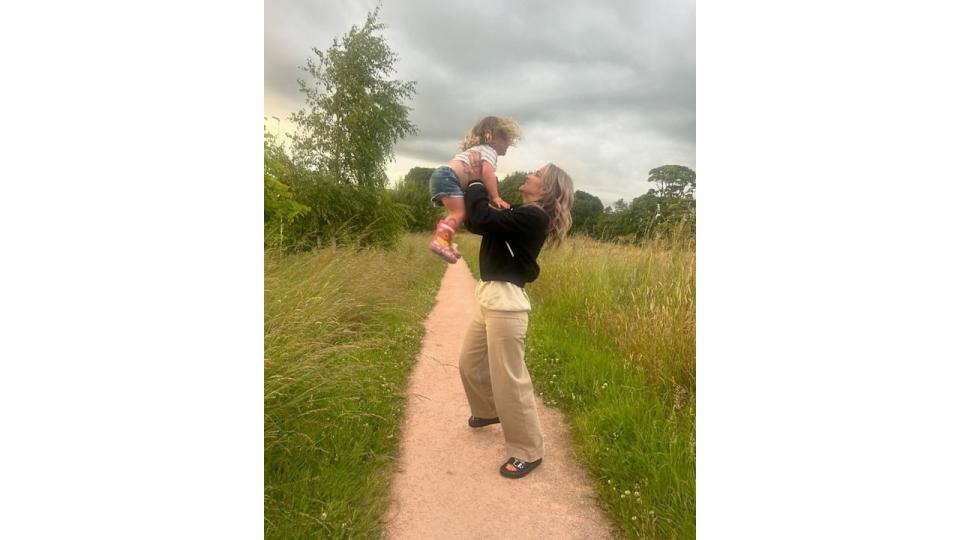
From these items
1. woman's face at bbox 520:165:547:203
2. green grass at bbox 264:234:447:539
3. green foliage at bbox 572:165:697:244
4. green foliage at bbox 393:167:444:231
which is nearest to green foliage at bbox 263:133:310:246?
green grass at bbox 264:234:447:539

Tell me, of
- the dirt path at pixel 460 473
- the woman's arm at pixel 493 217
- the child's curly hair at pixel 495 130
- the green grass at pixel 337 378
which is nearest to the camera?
the child's curly hair at pixel 495 130

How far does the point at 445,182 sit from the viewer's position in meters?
1.47

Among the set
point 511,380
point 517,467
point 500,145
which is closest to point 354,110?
point 500,145

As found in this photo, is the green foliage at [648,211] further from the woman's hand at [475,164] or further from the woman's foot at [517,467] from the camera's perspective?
the woman's foot at [517,467]

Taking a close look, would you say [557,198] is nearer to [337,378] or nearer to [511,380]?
[511,380]

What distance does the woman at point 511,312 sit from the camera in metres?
1.72

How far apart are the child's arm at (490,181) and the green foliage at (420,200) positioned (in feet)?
0.67

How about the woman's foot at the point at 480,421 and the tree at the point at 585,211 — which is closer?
the tree at the point at 585,211

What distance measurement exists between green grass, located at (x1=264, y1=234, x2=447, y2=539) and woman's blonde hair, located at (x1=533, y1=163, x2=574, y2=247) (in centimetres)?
54

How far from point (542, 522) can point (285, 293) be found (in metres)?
2.39

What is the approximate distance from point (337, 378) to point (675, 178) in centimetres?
226

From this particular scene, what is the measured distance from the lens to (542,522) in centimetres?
170

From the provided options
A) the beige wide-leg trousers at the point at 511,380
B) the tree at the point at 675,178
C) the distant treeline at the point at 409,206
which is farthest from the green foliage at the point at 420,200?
the tree at the point at 675,178
